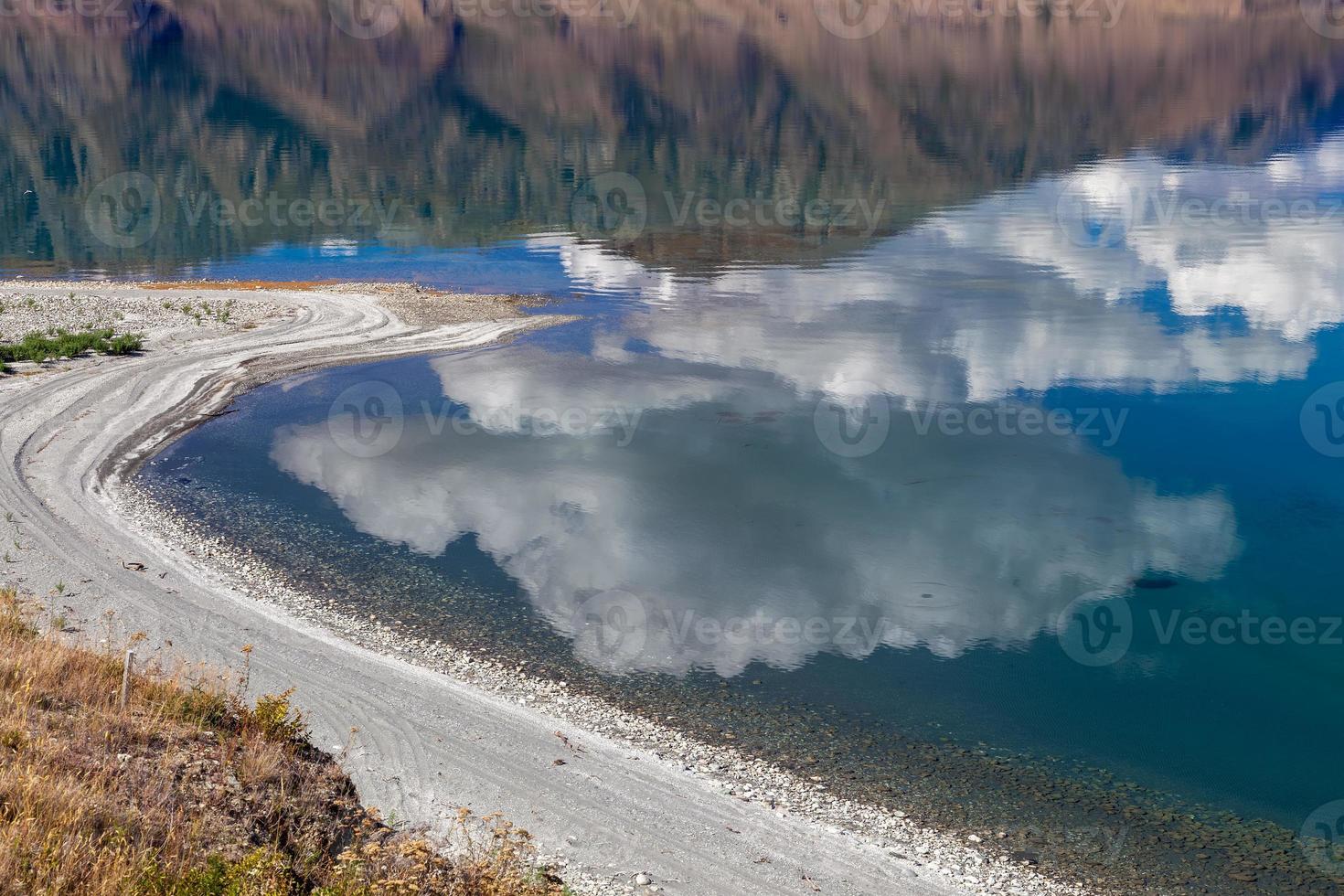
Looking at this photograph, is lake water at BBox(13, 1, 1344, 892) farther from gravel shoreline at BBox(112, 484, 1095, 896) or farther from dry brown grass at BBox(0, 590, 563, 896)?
dry brown grass at BBox(0, 590, 563, 896)

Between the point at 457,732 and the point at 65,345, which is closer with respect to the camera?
the point at 457,732

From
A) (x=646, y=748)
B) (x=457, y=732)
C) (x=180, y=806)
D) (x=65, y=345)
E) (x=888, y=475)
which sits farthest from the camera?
(x=65, y=345)

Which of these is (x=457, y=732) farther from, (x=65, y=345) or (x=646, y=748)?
(x=65, y=345)

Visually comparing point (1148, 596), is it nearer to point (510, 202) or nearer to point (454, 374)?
point (454, 374)

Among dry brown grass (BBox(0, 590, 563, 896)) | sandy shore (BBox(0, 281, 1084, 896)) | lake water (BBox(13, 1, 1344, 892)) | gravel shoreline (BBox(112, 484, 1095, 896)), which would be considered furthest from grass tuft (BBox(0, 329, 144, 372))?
dry brown grass (BBox(0, 590, 563, 896))

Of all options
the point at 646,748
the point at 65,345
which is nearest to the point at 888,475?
the point at 646,748

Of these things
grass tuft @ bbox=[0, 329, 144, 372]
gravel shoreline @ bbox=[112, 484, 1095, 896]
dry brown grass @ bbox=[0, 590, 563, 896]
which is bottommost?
gravel shoreline @ bbox=[112, 484, 1095, 896]

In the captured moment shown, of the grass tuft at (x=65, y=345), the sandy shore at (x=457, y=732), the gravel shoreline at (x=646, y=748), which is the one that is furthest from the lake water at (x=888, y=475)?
the grass tuft at (x=65, y=345)

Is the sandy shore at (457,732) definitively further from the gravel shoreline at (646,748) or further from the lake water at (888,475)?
the lake water at (888,475)
